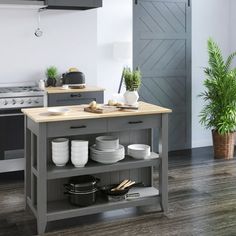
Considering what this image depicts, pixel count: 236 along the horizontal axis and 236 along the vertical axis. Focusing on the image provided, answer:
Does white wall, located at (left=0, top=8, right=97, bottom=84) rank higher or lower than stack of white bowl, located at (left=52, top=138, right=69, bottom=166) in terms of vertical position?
higher

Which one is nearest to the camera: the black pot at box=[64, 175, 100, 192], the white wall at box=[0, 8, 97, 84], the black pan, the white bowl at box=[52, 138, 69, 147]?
the white bowl at box=[52, 138, 69, 147]

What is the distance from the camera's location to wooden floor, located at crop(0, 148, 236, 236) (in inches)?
150

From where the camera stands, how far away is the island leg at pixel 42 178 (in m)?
3.63

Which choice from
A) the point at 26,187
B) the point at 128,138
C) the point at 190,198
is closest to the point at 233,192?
the point at 190,198

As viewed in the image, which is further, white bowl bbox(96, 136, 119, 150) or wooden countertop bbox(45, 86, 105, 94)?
wooden countertop bbox(45, 86, 105, 94)

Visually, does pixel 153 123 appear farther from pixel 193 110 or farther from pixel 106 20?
pixel 193 110

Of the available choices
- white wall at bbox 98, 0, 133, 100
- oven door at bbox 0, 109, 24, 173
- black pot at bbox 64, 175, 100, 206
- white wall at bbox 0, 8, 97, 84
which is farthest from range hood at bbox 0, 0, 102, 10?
black pot at bbox 64, 175, 100, 206

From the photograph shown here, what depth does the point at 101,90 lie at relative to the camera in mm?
5641

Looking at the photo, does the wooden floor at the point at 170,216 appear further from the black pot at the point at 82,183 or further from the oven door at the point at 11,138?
the black pot at the point at 82,183

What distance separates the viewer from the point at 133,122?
395 cm

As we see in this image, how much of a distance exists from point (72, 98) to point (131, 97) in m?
1.54

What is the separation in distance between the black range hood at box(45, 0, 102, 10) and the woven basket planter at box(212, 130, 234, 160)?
232 cm

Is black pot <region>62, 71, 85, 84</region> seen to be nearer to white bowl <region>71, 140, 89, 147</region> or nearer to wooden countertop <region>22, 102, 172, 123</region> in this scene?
wooden countertop <region>22, 102, 172, 123</region>

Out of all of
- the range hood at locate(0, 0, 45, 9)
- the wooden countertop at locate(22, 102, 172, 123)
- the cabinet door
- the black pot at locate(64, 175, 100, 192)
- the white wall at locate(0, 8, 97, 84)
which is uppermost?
the range hood at locate(0, 0, 45, 9)
